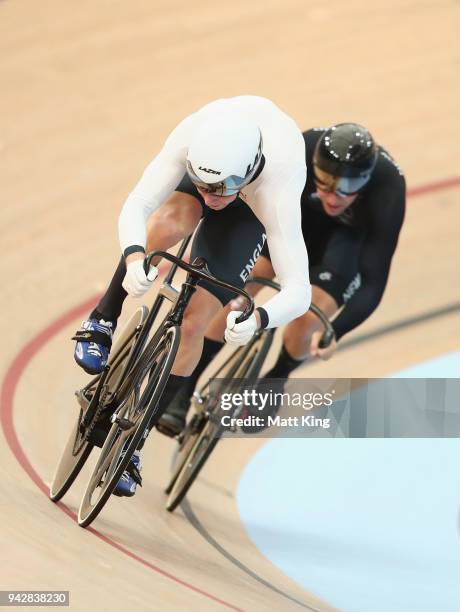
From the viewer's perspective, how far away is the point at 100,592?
121 inches

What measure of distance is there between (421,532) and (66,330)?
186 cm

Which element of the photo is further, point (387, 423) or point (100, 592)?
point (387, 423)

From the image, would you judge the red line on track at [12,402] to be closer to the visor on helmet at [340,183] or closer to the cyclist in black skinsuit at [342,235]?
the cyclist in black skinsuit at [342,235]

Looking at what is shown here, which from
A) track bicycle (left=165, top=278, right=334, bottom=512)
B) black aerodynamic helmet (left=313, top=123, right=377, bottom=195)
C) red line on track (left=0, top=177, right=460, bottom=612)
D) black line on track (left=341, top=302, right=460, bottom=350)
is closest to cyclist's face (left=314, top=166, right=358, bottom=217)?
black aerodynamic helmet (left=313, top=123, right=377, bottom=195)

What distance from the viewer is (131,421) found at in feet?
11.5

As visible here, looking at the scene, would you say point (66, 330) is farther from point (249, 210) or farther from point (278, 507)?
point (249, 210)

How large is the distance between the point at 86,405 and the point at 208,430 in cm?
75

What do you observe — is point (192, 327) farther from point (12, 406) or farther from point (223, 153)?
point (12, 406)

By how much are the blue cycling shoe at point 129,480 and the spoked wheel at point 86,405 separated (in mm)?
191

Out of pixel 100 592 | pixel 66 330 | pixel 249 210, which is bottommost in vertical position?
pixel 66 330

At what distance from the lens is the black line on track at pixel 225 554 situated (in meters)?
3.77

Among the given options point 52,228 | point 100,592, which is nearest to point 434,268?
point 52,228

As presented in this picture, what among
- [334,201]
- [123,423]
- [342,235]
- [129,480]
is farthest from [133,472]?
[342,235]

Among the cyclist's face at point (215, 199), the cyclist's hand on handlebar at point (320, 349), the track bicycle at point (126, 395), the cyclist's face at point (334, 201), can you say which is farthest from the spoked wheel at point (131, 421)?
the cyclist's face at point (334, 201)
